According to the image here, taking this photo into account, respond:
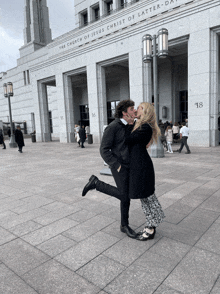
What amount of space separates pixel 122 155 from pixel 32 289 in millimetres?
1780

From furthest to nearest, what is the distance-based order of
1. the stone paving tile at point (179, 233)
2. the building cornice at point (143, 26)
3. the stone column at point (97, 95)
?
the stone column at point (97, 95)
the building cornice at point (143, 26)
the stone paving tile at point (179, 233)

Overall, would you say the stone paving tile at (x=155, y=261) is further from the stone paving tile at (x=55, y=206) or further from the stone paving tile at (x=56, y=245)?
the stone paving tile at (x=55, y=206)

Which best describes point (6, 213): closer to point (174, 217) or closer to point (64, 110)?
point (174, 217)

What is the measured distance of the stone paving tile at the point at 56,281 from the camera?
219cm

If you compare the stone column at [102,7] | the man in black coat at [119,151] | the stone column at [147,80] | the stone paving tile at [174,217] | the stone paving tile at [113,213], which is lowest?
the stone paving tile at [174,217]

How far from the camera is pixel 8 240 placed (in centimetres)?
323

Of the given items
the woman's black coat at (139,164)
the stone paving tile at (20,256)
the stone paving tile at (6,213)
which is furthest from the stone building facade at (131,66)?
the stone paving tile at (20,256)

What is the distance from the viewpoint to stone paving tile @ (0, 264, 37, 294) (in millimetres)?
2207

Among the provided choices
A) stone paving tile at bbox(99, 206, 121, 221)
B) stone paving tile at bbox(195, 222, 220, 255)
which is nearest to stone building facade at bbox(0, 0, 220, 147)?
stone paving tile at bbox(99, 206, 121, 221)

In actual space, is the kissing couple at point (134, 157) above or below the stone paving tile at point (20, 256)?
above

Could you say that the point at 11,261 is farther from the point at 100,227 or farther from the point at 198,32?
the point at 198,32

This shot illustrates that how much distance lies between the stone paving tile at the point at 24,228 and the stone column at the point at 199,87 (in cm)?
1173

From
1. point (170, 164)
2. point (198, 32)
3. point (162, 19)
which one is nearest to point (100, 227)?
point (170, 164)

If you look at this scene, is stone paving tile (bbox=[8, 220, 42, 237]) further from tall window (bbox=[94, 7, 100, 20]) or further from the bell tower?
the bell tower
